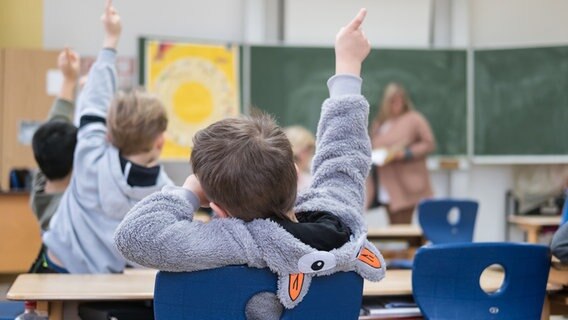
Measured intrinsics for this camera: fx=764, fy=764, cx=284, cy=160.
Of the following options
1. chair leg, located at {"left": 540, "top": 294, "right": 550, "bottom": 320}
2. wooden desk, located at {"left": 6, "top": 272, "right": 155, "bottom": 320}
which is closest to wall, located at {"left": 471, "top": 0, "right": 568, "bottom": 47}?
chair leg, located at {"left": 540, "top": 294, "right": 550, "bottom": 320}

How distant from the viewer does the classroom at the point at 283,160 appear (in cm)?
136

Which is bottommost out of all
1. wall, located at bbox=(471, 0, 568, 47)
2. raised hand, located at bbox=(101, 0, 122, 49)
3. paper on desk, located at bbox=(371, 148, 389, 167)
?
paper on desk, located at bbox=(371, 148, 389, 167)

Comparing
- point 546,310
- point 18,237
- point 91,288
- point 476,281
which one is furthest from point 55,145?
point 18,237

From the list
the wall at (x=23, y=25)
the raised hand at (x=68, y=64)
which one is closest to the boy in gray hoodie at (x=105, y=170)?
the raised hand at (x=68, y=64)

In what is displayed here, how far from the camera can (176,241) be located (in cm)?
132

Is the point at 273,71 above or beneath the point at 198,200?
above

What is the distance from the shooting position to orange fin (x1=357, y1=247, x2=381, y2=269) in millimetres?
1444

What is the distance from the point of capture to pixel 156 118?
2.42m

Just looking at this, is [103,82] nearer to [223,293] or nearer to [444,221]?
[223,293]

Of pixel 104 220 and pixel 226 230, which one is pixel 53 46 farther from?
pixel 226 230

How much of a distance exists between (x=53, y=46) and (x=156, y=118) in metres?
4.42

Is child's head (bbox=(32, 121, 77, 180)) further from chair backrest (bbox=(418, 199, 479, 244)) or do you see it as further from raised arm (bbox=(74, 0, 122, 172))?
chair backrest (bbox=(418, 199, 479, 244))

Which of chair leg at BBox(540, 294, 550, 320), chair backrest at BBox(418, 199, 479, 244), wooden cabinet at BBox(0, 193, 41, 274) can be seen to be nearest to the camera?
chair leg at BBox(540, 294, 550, 320)

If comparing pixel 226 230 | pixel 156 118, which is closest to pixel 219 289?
pixel 226 230
